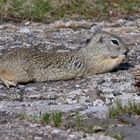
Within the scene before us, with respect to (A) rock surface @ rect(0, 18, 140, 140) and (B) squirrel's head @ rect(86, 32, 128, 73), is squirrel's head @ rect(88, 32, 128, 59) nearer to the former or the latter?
(B) squirrel's head @ rect(86, 32, 128, 73)

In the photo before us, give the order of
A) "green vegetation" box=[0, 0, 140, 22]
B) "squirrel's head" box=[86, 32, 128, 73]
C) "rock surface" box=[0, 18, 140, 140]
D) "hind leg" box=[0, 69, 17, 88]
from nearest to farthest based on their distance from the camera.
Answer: "rock surface" box=[0, 18, 140, 140], "hind leg" box=[0, 69, 17, 88], "squirrel's head" box=[86, 32, 128, 73], "green vegetation" box=[0, 0, 140, 22]

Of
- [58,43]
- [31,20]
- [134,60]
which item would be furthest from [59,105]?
[31,20]

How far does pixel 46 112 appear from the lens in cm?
873

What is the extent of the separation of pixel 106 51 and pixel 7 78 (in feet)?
6.12

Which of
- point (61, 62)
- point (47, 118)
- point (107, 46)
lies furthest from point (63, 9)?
point (47, 118)

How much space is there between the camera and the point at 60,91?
10516 mm

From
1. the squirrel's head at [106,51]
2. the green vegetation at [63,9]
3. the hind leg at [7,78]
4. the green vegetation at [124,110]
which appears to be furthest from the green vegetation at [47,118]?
the green vegetation at [63,9]

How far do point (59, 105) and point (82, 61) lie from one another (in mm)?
2056

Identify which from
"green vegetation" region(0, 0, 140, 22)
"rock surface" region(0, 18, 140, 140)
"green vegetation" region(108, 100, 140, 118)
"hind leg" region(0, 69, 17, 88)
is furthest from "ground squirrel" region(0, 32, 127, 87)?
"green vegetation" region(0, 0, 140, 22)

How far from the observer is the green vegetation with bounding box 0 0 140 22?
16.2m

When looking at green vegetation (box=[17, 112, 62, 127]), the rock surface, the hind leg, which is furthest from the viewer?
the hind leg

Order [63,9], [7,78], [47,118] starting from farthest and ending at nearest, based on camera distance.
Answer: [63,9] → [7,78] → [47,118]

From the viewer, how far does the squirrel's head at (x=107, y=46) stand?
38.4 ft

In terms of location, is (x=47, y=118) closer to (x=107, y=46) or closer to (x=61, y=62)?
(x=61, y=62)
